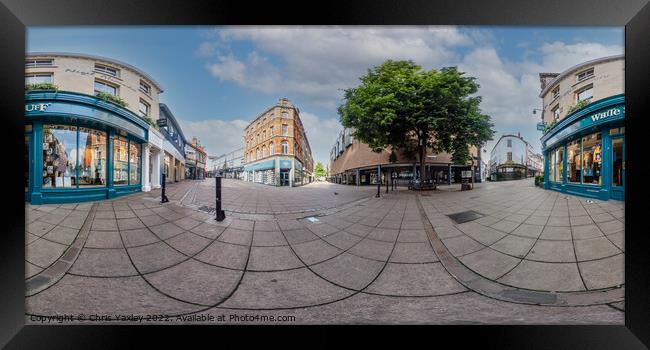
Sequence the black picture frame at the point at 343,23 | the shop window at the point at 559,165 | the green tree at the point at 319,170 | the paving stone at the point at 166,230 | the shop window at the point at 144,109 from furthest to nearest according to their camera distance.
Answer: the green tree at the point at 319,170, the shop window at the point at 559,165, the shop window at the point at 144,109, the paving stone at the point at 166,230, the black picture frame at the point at 343,23

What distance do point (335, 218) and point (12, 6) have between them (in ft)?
10.0

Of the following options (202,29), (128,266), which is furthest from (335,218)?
(202,29)

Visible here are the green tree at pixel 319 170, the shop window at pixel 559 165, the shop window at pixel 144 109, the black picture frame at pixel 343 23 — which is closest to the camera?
the black picture frame at pixel 343 23

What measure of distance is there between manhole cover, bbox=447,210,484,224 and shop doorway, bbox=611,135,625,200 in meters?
1.07

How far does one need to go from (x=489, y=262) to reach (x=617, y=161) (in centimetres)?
139

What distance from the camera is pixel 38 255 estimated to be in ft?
5.33

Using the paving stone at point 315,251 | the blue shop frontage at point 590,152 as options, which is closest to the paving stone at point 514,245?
the blue shop frontage at point 590,152

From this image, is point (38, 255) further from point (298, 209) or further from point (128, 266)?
point (298, 209)

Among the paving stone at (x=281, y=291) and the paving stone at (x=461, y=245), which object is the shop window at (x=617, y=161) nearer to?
the paving stone at (x=461, y=245)

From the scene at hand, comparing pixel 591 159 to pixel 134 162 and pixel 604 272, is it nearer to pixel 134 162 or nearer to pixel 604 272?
pixel 604 272

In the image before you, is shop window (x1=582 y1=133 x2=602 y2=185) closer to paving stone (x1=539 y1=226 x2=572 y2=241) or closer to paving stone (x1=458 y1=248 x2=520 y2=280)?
paving stone (x1=539 y1=226 x2=572 y2=241)

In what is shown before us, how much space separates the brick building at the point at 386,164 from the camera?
1945 mm

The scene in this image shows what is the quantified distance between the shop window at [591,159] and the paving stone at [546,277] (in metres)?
0.81

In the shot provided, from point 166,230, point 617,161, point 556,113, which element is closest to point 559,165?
point 617,161
